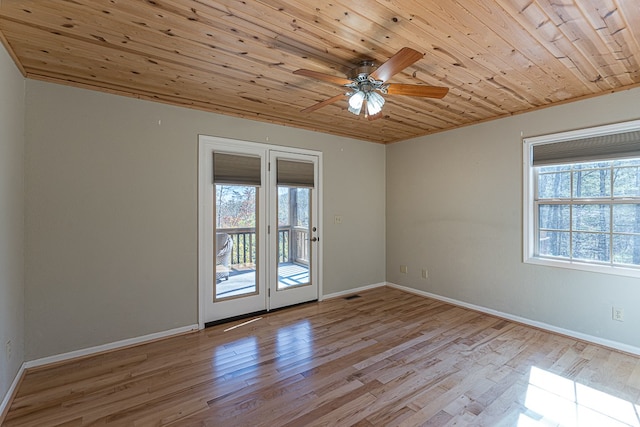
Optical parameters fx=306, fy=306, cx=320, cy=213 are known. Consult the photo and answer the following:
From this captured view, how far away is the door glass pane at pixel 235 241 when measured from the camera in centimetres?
369

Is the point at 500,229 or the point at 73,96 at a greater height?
the point at 73,96

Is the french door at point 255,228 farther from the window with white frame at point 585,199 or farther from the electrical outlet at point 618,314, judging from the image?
the electrical outlet at point 618,314

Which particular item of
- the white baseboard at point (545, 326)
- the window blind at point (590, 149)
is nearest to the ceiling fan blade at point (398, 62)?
the window blind at point (590, 149)

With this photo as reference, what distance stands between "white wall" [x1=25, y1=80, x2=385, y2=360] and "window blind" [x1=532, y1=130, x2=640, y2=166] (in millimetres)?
3436

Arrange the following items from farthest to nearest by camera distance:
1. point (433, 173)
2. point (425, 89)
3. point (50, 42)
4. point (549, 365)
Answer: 1. point (433, 173)
2. point (549, 365)
3. point (425, 89)
4. point (50, 42)

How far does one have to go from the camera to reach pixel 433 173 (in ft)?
15.2

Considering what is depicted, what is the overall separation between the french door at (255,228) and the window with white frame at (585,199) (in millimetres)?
2752

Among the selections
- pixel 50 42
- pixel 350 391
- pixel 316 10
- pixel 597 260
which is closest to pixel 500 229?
pixel 597 260

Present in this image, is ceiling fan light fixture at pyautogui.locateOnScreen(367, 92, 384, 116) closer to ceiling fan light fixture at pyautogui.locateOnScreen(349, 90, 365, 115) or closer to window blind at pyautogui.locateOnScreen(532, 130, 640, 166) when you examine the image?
ceiling fan light fixture at pyautogui.locateOnScreen(349, 90, 365, 115)

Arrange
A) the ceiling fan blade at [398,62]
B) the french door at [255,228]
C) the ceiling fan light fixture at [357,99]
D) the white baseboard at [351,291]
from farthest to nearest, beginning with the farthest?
the white baseboard at [351,291] < the french door at [255,228] < the ceiling fan light fixture at [357,99] < the ceiling fan blade at [398,62]

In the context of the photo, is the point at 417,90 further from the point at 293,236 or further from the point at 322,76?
the point at 293,236

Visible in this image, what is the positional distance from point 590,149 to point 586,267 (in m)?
1.23

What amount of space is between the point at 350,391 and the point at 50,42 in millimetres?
3264

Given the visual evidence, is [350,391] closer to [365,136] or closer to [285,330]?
[285,330]
